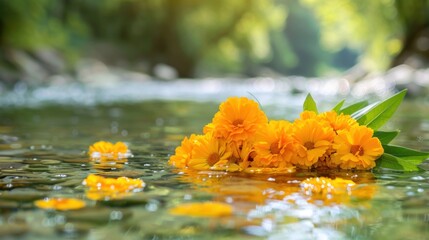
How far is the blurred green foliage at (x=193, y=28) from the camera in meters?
25.7

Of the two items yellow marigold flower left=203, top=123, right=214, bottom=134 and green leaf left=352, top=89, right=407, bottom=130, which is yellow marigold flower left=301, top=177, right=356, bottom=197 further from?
green leaf left=352, top=89, right=407, bottom=130

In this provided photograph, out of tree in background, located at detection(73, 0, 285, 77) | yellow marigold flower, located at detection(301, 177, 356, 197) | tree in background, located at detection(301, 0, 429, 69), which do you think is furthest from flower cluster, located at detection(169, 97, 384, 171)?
tree in background, located at detection(73, 0, 285, 77)

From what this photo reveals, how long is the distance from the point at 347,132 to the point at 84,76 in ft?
91.6

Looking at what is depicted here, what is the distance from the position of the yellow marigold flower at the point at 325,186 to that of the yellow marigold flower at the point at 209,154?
64cm

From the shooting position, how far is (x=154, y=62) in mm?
43250

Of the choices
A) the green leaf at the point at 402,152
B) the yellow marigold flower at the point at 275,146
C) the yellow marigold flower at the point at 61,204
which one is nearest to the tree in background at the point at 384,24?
the green leaf at the point at 402,152

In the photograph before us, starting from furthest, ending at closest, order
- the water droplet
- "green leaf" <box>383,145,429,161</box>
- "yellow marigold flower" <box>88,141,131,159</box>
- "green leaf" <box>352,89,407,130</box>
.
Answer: "yellow marigold flower" <box>88,141,131,159</box> → "green leaf" <box>352,89,407,130</box> → "green leaf" <box>383,145,429,161</box> → the water droplet

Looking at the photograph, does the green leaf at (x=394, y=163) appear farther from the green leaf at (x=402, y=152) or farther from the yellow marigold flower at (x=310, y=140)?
the yellow marigold flower at (x=310, y=140)

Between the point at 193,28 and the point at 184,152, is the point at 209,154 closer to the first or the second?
the point at 184,152

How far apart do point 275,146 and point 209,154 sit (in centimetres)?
38

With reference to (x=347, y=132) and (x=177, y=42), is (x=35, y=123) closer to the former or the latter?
(x=347, y=132)

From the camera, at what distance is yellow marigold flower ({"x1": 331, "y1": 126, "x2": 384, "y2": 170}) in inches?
141

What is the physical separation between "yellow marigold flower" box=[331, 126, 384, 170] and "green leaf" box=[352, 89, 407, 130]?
29 centimetres

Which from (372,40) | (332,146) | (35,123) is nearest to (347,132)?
(332,146)
